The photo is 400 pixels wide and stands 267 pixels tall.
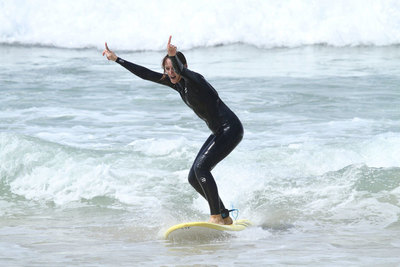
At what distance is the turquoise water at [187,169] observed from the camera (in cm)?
571

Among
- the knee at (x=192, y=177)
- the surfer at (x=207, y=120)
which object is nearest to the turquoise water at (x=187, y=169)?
the surfer at (x=207, y=120)

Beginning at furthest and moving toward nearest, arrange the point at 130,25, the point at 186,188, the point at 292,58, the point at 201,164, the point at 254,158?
the point at 130,25, the point at 292,58, the point at 254,158, the point at 186,188, the point at 201,164

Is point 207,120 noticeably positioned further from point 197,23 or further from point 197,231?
point 197,23

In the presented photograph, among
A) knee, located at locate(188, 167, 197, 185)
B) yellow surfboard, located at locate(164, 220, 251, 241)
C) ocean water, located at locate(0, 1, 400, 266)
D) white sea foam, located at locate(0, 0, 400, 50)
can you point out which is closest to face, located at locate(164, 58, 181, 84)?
knee, located at locate(188, 167, 197, 185)

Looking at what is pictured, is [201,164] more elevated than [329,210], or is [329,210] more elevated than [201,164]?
[201,164]

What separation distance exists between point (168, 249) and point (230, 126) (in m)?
1.16

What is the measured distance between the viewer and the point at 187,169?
905cm

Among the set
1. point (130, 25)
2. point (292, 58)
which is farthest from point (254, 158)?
point (130, 25)

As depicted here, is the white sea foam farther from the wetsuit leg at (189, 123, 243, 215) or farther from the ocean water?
the wetsuit leg at (189, 123, 243, 215)

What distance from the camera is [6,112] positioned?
1321cm

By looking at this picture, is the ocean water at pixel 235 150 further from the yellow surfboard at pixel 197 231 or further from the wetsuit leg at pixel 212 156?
the wetsuit leg at pixel 212 156

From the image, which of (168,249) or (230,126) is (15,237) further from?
(230,126)

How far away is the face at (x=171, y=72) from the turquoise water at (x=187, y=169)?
4.37 ft

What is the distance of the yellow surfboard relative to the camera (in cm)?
586
